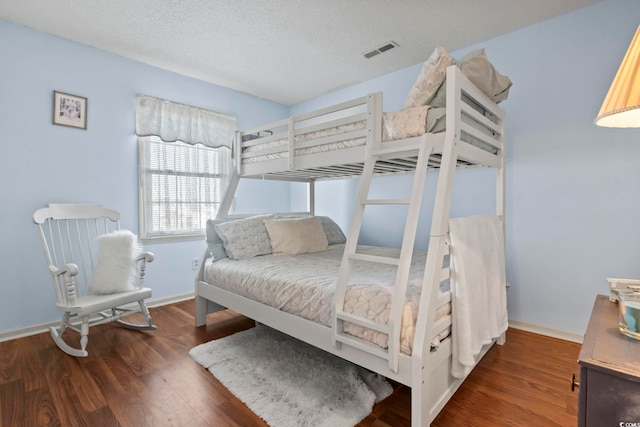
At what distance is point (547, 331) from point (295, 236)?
7.40 feet

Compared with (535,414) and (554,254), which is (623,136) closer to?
(554,254)

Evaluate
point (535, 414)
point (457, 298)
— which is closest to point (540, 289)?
point (535, 414)

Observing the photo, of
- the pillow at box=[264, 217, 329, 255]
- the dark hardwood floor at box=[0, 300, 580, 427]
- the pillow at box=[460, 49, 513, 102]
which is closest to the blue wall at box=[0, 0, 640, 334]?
the dark hardwood floor at box=[0, 300, 580, 427]

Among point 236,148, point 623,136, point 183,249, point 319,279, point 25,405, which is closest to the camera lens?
point 25,405

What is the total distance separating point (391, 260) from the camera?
1.39m

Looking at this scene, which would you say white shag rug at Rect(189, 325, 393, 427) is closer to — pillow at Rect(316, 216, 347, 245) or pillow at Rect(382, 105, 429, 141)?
pillow at Rect(316, 216, 347, 245)

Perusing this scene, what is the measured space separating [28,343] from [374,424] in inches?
106

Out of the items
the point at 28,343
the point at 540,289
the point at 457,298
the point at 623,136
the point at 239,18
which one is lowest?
the point at 28,343

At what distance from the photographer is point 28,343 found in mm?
2330

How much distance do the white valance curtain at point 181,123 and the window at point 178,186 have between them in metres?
0.11

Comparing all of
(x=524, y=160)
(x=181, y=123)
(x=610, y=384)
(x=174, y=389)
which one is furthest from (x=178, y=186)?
(x=610, y=384)

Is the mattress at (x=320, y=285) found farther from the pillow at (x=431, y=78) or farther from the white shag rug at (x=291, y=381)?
Result: the pillow at (x=431, y=78)

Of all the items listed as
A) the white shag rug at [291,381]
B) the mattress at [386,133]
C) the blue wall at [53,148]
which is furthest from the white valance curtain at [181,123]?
the white shag rug at [291,381]

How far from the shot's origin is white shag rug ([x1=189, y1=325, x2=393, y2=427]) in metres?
1.51
